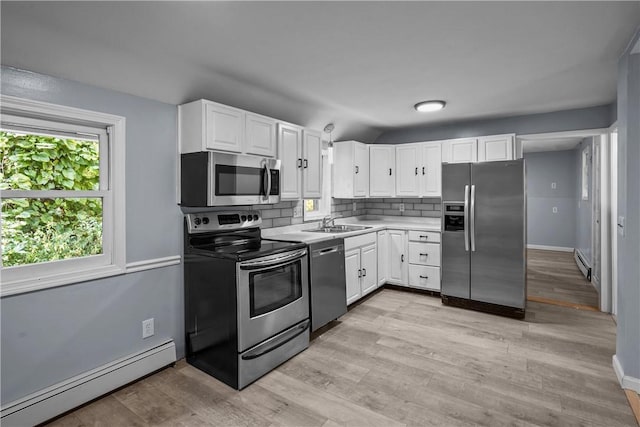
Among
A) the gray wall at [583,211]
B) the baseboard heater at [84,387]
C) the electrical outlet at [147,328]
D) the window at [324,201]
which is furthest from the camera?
the gray wall at [583,211]

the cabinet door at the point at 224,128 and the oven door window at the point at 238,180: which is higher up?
the cabinet door at the point at 224,128

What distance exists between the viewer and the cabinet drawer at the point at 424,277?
14.1 ft

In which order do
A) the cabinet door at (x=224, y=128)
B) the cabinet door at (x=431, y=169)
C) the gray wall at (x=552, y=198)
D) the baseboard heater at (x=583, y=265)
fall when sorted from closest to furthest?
1. the cabinet door at (x=224, y=128)
2. the cabinet door at (x=431, y=169)
3. the baseboard heater at (x=583, y=265)
4. the gray wall at (x=552, y=198)

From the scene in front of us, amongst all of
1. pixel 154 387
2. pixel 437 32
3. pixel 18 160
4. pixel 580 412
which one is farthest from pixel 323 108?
pixel 580 412

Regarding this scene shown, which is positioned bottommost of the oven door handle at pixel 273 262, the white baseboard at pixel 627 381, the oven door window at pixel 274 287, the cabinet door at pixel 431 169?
the white baseboard at pixel 627 381

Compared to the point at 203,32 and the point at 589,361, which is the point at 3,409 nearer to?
the point at 203,32

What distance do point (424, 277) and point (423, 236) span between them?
1.74 feet

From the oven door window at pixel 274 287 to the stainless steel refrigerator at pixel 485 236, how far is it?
6.72 ft

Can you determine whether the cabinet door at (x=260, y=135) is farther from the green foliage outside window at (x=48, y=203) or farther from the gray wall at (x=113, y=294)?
the green foliage outside window at (x=48, y=203)

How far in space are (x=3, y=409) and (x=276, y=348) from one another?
161cm

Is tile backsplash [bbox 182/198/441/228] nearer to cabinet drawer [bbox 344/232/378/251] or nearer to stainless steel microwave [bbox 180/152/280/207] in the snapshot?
stainless steel microwave [bbox 180/152/280/207]

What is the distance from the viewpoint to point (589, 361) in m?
2.72

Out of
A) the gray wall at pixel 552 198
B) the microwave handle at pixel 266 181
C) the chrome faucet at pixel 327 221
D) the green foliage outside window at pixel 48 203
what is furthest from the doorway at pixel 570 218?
the green foliage outside window at pixel 48 203

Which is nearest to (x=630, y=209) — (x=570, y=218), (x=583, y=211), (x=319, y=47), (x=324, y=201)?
(x=319, y=47)
